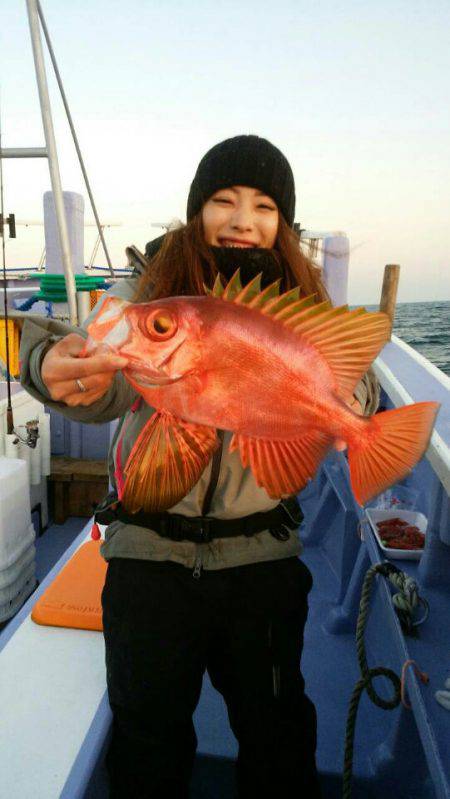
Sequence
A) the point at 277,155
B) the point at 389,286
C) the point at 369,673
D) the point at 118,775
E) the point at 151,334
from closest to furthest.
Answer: the point at 151,334 < the point at 118,775 < the point at 277,155 < the point at 369,673 < the point at 389,286

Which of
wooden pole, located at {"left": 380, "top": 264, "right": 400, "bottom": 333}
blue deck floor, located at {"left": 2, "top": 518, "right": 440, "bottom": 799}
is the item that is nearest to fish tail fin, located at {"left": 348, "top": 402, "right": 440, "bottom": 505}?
blue deck floor, located at {"left": 2, "top": 518, "right": 440, "bottom": 799}

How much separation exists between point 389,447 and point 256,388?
1.15ft

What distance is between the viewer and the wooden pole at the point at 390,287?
800cm

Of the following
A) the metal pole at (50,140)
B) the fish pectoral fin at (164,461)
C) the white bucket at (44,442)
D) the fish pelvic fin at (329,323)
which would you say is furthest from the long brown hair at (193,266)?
the white bucket at (44,442)

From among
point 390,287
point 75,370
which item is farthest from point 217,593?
point 390,287

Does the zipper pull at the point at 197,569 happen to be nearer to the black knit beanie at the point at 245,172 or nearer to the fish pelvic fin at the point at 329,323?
the fish pelvic fin at the point at 329,323

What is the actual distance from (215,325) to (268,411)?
0.25 m

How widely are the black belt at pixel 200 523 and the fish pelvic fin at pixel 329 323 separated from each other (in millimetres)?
904

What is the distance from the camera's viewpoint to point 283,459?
4.40ft

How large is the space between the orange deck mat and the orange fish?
1.73 meters

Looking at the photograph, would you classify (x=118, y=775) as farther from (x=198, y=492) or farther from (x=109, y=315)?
(x=109, y=315)

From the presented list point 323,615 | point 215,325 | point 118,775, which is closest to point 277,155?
point 215,325

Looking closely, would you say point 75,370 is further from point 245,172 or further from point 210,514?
point 245,172

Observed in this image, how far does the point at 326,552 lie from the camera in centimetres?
460
